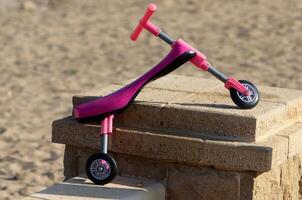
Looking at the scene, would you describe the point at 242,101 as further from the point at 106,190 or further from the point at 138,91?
the point at 106,190

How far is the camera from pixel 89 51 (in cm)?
997

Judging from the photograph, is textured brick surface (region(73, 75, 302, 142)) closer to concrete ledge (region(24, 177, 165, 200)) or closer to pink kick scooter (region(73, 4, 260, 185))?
pink kick scooter (region(73, 4, 260, 185))

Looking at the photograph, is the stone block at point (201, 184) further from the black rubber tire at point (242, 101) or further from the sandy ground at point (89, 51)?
the sandy ground at point (89, 51)

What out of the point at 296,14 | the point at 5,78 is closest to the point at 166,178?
the point at 5,78

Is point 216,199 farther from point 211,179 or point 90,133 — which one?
point 90,133

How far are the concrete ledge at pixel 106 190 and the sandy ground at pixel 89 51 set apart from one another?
1.97 m

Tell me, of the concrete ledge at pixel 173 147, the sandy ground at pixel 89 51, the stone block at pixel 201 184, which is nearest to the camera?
the concrete ledge at pixel 173 147

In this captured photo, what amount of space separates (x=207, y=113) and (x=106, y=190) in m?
0.53

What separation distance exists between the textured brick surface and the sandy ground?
1995 millimetres

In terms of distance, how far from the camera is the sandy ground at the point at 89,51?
666 centimetres

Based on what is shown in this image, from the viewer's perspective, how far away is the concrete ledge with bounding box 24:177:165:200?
3.51 m

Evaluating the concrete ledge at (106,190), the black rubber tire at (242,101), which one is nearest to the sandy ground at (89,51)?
the concrete ledge at (106,190)

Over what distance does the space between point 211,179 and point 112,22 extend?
26.1 feet

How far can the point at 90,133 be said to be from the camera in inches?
150
